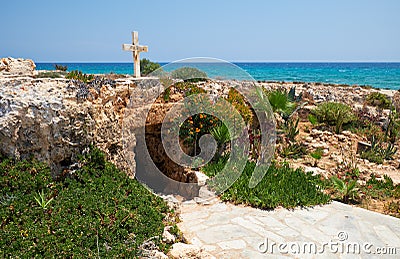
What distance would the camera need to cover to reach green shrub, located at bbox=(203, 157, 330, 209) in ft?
19.0

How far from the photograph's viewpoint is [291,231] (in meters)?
4.88

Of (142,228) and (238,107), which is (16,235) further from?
(238,107)

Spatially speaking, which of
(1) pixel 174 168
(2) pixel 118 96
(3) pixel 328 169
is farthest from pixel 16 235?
(3) pixel 328 169

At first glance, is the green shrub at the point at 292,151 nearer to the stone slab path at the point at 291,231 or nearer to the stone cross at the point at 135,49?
the stone slab path at the point at 291,231

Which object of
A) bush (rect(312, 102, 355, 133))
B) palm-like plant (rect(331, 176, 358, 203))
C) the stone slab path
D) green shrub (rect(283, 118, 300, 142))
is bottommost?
the stone slab path

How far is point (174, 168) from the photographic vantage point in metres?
7.64

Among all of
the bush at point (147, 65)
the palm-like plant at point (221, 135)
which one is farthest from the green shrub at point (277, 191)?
the bush at point (147, 65)

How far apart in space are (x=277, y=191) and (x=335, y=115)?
567cm

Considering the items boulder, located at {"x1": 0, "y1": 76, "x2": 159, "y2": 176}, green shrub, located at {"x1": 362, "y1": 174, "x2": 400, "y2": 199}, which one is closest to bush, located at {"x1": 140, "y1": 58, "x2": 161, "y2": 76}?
boulder, located at {"x1": 0, "y1": 76, "x2": 159, "y2": 176}

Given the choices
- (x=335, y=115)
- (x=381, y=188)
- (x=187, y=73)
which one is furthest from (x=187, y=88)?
(x=335, y=115)

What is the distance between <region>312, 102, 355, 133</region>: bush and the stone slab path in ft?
16.4

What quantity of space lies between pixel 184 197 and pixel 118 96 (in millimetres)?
2602

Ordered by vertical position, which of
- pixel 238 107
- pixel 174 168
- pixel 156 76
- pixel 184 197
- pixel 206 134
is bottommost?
pixel 184 197

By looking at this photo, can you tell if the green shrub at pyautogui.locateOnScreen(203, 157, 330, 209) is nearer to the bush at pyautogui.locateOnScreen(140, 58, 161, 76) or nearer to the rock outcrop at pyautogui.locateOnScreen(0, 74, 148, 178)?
the rock outcrop at pyautogui.locateOnScreen(0, 74, 148, 178)
